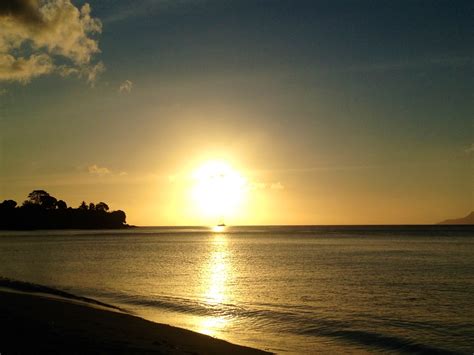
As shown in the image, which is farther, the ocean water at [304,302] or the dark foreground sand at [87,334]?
the ocean water at [304,302]

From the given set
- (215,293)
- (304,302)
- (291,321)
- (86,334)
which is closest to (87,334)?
(86,334)

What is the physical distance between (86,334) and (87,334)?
2.1 inches

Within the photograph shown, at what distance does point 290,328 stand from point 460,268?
38963mm

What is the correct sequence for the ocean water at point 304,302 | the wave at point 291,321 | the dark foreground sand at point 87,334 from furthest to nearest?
the ocean water at point 304,302 < the wave at point 291,321 < the dark foreground sand at point 87,334

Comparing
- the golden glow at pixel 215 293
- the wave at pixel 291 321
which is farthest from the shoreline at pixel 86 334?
the wave at pixel 291 321

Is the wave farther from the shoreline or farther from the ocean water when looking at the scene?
the shoreline

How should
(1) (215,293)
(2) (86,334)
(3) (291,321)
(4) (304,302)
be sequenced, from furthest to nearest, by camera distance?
(1) (215,293), (4) (304,302), (3) (291,321), (2) (86,334)

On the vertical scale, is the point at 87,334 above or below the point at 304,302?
above

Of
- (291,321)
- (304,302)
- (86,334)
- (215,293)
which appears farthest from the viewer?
(215,293)

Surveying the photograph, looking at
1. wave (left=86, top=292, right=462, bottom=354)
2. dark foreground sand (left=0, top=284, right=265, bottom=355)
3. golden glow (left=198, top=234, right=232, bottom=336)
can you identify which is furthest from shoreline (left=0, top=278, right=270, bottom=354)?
wave (left=86, top=292, right=462, bottom=354)

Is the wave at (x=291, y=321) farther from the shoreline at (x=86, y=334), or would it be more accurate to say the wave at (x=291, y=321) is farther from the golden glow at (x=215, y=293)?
the shoreline at (x=86, y=334)

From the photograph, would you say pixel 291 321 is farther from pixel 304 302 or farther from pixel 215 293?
pixel 215 293

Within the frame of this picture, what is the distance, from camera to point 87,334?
16.4 meters

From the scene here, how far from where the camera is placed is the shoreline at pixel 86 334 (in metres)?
14.1
